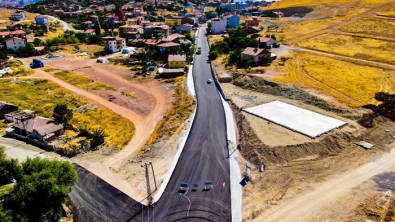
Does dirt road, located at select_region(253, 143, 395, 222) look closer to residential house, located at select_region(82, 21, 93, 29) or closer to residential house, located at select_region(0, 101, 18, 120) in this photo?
residential house, located at select_region(0, 101, 18, 120)

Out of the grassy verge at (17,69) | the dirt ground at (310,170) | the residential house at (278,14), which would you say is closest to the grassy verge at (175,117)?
the dirt ground at (310,170)

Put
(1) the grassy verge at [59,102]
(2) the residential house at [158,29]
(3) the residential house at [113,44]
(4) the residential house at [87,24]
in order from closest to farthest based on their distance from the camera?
(1) the grassy verge at [59,102]
(3) the residential house at [113,44]
(2) the residential house at [158,29]
(4) the residential house at [87,24]

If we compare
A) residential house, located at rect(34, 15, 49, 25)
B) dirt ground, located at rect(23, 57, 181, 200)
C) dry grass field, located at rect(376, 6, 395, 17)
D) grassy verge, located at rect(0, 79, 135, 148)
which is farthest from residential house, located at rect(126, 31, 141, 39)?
dry grass field, located at rect(376, 6, 395, 17)

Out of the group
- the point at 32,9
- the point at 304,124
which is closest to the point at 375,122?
the point at 304,124

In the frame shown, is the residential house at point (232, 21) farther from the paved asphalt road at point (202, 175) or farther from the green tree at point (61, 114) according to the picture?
the green tree at point (61, 114)

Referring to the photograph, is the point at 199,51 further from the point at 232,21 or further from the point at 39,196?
the point at 39,196

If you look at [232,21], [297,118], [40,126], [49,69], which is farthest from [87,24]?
[297,118]
